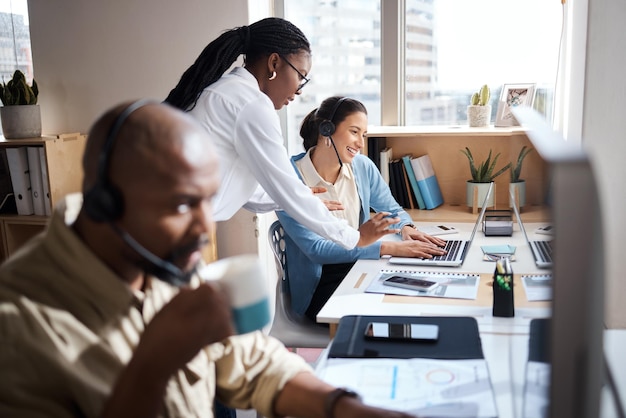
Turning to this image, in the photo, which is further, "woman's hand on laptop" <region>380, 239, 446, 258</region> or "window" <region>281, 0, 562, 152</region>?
"window" <region>281, 0, 562, 152</region>

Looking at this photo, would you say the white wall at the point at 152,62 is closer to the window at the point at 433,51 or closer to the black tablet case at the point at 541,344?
the window at the point at 433,51

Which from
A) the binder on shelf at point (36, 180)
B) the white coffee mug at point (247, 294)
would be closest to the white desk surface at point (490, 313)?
the white coffee mug at point (247, 294)

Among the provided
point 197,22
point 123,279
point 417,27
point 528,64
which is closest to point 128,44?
point 197,22

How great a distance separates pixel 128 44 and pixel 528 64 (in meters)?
2.10

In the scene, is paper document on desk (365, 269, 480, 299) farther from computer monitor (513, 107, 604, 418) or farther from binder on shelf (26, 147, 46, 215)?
binder on shelf (26, 147, 46, 215)

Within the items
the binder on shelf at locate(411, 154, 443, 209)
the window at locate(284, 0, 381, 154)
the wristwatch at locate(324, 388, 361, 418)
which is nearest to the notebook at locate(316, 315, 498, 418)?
the wristwatch at locate(324, 388, 361, 418)

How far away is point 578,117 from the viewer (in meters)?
3.09

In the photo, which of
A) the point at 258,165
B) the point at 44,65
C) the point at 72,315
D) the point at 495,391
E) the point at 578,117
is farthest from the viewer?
the point at 44,65

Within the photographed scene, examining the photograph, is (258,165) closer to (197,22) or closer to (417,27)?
(197,22)

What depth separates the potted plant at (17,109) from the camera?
10.6ft

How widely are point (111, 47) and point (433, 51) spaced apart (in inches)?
67.8

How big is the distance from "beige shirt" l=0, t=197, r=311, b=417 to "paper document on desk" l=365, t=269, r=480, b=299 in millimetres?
969

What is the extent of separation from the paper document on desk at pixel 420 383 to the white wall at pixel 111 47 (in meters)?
2.38

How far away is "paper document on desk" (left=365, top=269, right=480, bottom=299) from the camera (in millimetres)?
1856
